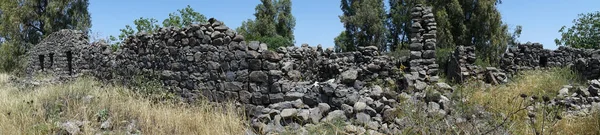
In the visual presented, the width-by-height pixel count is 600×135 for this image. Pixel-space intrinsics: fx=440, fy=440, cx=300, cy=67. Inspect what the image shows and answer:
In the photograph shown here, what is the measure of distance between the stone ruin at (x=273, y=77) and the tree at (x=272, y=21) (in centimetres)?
2241

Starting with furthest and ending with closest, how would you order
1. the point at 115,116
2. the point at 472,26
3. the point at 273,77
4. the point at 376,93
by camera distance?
the point at 472,26
the point at 273,77
the point at 115,116
the point at 376,93

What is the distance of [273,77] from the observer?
7398 millimetres

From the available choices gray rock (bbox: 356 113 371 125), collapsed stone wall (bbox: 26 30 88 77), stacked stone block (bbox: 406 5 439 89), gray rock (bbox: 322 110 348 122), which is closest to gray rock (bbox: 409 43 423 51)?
stacked stone block (bbox: 406 5 439 89)

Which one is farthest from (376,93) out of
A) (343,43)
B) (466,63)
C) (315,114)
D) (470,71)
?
(343,43)

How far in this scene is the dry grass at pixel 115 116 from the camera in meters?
6.32

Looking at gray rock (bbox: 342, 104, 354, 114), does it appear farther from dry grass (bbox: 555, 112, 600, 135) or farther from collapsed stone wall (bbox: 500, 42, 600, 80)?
collapsed stone wall (bbox: 500, 42, 600, 80)

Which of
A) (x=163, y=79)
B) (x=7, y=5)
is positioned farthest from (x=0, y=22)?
(x=163, y=79)

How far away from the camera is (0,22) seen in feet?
100

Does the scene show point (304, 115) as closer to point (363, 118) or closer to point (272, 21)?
point (363, 118)

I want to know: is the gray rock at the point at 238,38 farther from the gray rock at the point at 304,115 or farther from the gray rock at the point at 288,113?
the gray rock at the point at 304,115

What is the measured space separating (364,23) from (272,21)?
9.65 metres

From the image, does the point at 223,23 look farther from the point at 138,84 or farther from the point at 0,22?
the point at 0,22

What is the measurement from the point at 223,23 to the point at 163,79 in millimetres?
2122

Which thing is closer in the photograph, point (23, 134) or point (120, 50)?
point (23, 134)
